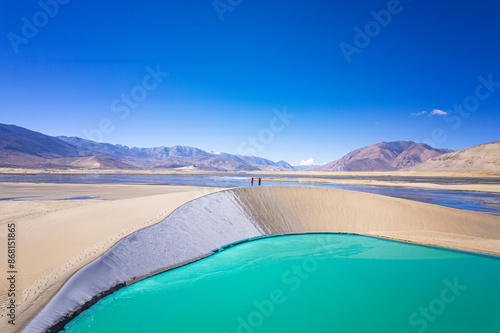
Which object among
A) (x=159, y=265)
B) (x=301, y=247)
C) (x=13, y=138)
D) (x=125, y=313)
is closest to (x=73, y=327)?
(x=125, y=313)

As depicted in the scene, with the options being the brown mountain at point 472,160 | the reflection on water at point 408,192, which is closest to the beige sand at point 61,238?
the reflection on water at point 408,192

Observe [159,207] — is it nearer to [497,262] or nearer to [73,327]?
[73,327]

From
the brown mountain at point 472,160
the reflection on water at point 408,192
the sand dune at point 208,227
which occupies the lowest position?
the sand dune at point 208,227

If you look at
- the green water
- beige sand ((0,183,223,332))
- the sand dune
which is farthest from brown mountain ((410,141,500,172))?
beige sand ((0,183,223,332))

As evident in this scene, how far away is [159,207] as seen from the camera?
11633mm

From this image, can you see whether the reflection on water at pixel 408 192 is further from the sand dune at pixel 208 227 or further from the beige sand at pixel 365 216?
the sand dune at pixel 208 227

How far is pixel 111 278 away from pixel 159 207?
5.30 m

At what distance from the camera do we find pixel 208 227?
10922 millimetres

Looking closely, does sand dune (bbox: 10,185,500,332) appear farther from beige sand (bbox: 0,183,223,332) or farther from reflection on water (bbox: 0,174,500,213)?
reflection on water (bbox: 0,174,500,213)

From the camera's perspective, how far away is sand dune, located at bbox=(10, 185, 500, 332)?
6185 millimetres
